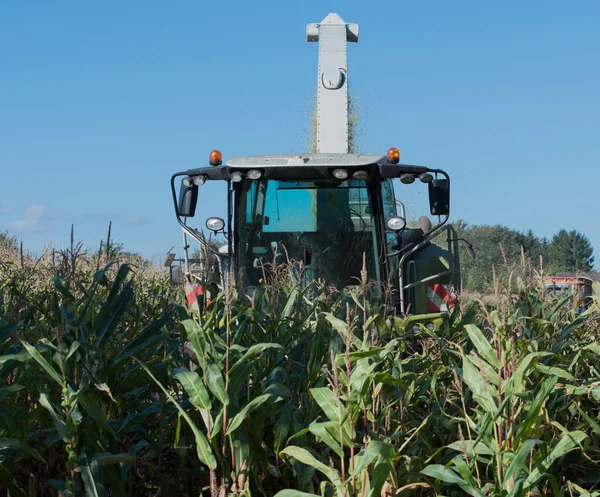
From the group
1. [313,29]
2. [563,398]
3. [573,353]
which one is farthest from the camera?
[313,29]

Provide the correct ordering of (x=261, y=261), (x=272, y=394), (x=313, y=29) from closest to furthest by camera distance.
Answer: (x=272, y=394), (x=261, y=261), (x=313, y=29)

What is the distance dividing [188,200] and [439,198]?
218 centimetres

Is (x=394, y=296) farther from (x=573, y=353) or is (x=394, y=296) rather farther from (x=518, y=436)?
(x=518, y=436)

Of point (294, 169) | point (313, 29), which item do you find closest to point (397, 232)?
point (294, 169)

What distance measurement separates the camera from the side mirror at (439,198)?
665cm

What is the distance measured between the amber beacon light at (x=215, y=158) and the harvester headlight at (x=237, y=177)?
0.40 meters

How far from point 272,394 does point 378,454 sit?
431 millimetres

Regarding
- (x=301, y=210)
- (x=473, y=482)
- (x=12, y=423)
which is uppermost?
(x=301, y=210)

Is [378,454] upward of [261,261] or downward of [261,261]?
downward

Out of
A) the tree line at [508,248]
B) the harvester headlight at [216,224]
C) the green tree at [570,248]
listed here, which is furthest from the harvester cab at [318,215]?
the green tree at [570,248]

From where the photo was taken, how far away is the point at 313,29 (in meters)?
11.4

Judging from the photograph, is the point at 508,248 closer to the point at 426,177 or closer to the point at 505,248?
the point at 505,248

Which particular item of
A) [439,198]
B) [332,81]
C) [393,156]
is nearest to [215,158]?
[393,156]

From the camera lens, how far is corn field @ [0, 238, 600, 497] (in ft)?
8.45
